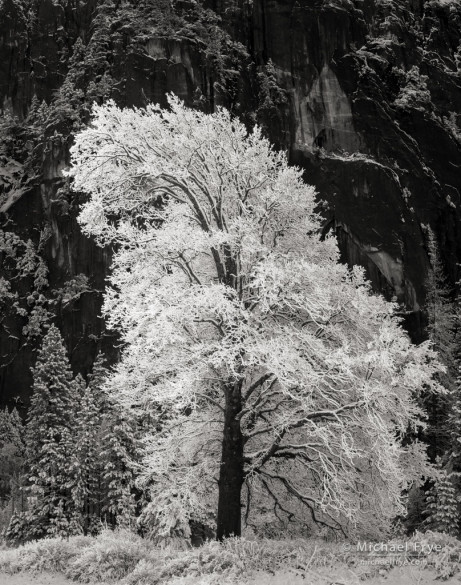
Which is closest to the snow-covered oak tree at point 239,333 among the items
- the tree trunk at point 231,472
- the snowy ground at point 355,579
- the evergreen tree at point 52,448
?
the tree trunk at point 231,472

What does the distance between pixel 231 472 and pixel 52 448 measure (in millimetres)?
27332

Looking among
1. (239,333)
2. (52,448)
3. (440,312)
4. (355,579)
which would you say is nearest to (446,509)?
(355,579)

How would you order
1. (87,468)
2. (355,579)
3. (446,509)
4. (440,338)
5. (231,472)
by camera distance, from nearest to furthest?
(355,579)
(231,472)
(446,509)
(87,468)
(440,338)

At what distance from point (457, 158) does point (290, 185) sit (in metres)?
92.4

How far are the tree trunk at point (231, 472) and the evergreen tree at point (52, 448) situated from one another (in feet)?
80.3

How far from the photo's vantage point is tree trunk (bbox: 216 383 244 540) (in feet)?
32.1

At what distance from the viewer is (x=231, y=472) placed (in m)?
9.90

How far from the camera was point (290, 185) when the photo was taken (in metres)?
10.5

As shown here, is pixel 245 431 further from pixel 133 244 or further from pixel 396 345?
pixel 133 244

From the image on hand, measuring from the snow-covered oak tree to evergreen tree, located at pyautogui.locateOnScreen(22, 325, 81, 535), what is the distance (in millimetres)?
23880

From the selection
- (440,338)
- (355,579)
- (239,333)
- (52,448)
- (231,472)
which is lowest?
(52,448)

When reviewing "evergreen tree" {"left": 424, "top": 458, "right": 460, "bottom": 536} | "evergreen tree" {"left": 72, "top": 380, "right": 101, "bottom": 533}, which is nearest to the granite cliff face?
"evergreen tree" {"left": 72, "top": 380, "right": 101, "bottom": 533}

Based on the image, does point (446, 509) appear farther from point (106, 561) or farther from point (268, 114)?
point (268, 114)

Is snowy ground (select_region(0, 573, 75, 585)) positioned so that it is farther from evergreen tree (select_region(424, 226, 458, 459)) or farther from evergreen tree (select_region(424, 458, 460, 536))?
evergreen tree (select_region(424, 458, 460, 536))
